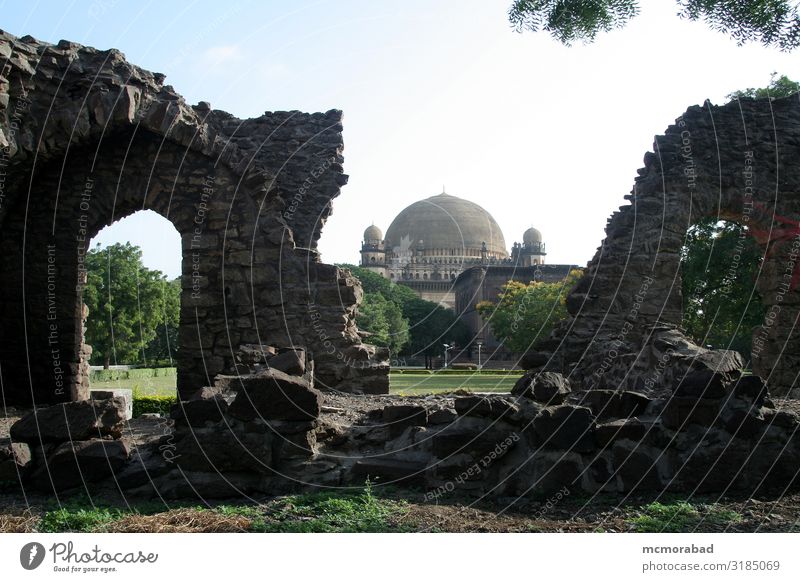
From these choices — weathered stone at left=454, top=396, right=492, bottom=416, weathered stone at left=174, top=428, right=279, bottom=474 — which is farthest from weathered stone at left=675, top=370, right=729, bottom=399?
weathered stone at left=174, top=428, right=279, bottom=474

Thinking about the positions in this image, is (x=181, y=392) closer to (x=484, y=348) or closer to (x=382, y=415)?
(x=382, y=415)

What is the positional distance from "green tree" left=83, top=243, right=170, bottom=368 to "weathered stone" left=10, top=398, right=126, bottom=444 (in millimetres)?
34410

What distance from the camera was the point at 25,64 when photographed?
13.0 metres

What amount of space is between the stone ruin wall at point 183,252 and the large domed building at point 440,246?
3549 inches

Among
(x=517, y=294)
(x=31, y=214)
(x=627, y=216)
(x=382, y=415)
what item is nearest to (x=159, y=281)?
(x=517, y=294)

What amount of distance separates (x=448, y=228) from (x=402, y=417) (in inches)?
4041

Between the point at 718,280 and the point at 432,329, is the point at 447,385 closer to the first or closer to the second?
the point at 718,280

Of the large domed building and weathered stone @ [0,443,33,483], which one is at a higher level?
the large domed building

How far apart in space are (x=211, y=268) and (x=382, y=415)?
6.46m

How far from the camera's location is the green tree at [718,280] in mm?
27062

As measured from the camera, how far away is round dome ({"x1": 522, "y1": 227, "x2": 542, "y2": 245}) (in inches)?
4520

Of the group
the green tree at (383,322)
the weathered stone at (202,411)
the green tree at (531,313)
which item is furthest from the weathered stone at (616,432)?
the green tree at (383,322)

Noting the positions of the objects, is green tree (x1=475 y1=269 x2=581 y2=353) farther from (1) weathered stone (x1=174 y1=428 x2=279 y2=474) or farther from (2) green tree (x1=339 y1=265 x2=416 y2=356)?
(1) weathered stone (x1=174 y1=428 x2=279 y2=474)

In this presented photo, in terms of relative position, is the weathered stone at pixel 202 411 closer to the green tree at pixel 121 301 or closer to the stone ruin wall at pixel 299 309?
the stone ruin wall at pixel 299 309
